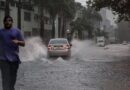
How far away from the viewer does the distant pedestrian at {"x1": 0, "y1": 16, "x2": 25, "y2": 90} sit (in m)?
8.76

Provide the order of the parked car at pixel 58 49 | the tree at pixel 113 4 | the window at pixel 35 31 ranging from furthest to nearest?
the window at pixel 35 31 < the tree at pixel 113 4 < the parked car at pixel 58 49

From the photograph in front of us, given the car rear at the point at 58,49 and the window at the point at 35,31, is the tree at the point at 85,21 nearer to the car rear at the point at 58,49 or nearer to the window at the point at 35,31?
the window at the point at 35,31

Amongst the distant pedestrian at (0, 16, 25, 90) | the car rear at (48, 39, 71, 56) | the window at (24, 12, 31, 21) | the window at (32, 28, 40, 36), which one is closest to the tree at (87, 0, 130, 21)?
the car rear at (48, 39, 71, 56)

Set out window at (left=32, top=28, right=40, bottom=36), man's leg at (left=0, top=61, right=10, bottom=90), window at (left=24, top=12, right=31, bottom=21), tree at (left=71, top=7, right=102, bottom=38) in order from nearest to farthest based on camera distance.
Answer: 1. man's leg at (left=0, top=61, right=10, bottom=90)
2. window at (left=24, top=12, right=31, bottom=21)
3. window at (left=32, top=28, right=40, bottom=36)
4. tree at (left=71, top=7, right=102, bottom=38)

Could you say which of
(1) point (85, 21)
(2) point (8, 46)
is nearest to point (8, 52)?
(2) point (8, 46)

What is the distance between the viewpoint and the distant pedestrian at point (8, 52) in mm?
8758

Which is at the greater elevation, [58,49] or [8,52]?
[8,52]

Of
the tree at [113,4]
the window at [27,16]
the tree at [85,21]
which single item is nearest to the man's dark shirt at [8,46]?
the tree at [113,4]

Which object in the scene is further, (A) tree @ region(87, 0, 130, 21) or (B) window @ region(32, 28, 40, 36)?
(B) window @ region(32, 28, 40, 36)

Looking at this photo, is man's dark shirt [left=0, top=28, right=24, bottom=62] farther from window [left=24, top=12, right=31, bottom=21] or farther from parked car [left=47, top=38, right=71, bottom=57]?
window [left=24, top=12, right=31, bottom=21]

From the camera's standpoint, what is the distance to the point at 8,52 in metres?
8.80

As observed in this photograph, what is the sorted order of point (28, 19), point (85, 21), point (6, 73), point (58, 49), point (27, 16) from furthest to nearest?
point (85, 21) < point (28, 19) < point (27, 16) < point (58, 49) < point (6, 73)

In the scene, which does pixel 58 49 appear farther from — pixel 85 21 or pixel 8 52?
pixel 85 21

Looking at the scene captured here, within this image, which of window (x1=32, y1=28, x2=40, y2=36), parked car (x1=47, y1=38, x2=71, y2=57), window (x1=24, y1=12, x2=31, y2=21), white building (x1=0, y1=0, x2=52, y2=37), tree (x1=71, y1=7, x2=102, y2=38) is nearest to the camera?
parked car (x1=47, y1=38, x2=71, y2=57)
